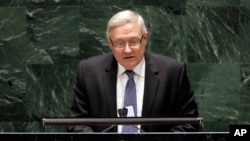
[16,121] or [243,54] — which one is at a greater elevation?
[243,54]

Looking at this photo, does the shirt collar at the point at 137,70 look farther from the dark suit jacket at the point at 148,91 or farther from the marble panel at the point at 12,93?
the marble panel at the point at 12,93

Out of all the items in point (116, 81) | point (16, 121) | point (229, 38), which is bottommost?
point (16, 121)

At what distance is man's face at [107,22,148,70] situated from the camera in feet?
13.5

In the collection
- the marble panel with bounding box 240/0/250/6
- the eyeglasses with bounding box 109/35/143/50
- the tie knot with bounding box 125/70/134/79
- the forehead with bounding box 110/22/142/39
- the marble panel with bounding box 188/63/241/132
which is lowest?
the marble panel with bounding box 188/63/241/132

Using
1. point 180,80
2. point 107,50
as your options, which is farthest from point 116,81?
point 107,50

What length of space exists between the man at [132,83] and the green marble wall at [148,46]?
1.75 m

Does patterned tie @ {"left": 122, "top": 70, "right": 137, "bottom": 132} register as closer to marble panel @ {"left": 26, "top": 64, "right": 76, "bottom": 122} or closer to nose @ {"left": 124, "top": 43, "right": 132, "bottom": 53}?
nose @ {"left": 124, "top": 43, "right": 132, "bottom": 53}

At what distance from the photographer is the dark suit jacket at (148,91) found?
415 centimetres

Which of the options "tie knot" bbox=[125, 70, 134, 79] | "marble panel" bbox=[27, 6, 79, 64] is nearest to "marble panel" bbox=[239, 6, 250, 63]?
"marble panel" bbox=[27, 6, 79, 64]

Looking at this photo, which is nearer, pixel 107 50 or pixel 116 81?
pixel 116 81

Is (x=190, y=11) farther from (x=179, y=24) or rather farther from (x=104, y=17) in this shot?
(x=104, y=17)

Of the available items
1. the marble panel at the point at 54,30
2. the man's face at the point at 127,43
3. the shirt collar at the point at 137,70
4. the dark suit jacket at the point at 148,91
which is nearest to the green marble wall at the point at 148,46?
the marble panel at the point at 54,30

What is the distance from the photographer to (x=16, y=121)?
6.20m

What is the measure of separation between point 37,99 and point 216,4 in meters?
1.98
